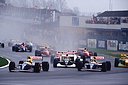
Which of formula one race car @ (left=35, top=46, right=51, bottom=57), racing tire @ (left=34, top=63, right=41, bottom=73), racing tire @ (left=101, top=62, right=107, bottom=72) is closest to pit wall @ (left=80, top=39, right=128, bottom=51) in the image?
formula one race car @ (left=35, top=46, right=51, bottom=57)

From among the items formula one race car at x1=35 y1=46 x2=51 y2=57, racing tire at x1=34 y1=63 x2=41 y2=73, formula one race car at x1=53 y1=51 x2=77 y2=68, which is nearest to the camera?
racing tire at x1=34 y1=63 x2=41 y2=73

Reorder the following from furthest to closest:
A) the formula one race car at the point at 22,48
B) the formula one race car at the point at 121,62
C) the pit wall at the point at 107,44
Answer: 1. the pit wall at the point at 107,44
2. the formula one race car at the point at 22,48
3. the formula one race car at the point at 121,62

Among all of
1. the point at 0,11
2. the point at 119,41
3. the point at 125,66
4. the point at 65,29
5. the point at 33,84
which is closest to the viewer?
the point at 33,84

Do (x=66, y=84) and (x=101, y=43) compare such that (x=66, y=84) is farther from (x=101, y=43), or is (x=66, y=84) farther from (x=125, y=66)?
(x=101, y=43)

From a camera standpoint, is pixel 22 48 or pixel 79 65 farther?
pixel 22 48

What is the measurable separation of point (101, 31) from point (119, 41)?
43.0 feet

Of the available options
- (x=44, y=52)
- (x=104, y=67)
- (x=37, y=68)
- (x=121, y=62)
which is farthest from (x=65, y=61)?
(x=44, y=52)

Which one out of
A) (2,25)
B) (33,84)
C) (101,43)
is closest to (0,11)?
(2,25)

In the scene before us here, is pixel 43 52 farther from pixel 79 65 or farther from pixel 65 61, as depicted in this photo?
pixel 79 65

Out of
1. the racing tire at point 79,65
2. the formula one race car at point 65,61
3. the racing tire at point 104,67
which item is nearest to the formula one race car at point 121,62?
the formula one race car at point 65,61

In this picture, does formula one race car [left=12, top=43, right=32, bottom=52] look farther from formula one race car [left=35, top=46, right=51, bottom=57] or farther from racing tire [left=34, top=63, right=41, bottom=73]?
racing tire [left=34, top=63, right=41, bottom=73]

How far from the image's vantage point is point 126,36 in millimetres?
66375

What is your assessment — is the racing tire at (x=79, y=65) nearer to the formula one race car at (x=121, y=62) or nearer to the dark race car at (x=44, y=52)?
the formula one race car at (x=121, y=62)

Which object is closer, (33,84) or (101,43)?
(33,84)
